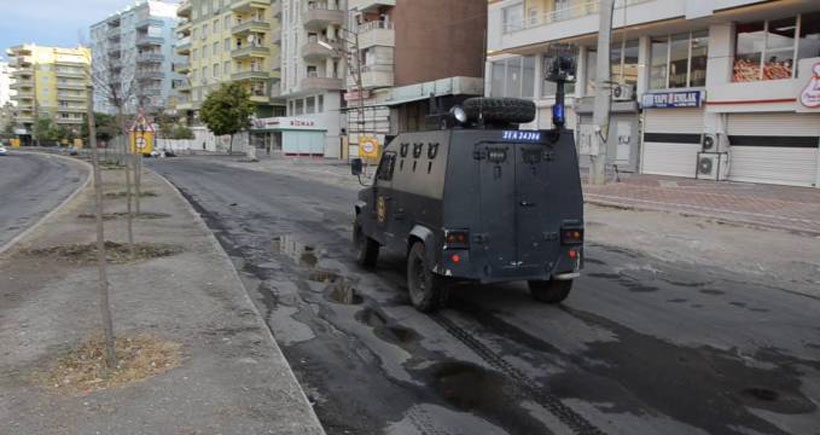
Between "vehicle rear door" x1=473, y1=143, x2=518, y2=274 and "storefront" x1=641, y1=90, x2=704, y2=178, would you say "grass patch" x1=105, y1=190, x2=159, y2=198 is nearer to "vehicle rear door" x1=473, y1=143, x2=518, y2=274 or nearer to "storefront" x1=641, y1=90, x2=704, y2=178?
"vehicle rear door" x1=473, y1=143, x2=518, y2=274

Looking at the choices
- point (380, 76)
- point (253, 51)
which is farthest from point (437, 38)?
point (253, 51)

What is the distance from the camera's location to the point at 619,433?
14.4 ft

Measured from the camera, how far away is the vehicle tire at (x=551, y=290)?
7883 mm

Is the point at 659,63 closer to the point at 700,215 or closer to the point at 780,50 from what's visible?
the point at 780,50

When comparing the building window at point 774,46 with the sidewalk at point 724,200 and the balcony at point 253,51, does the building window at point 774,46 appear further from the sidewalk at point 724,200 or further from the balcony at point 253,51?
the balcony at point 253,51

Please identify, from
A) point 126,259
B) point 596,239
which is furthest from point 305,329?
point 596,239

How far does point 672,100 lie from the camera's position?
28.4 meters

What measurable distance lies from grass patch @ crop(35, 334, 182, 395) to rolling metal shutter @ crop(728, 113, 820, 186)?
77.1 feet

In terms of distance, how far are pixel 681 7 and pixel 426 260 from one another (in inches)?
911

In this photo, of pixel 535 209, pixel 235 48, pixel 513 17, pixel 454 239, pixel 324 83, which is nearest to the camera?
pixel 454 239

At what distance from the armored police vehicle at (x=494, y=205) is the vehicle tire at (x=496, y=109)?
11 millimetres

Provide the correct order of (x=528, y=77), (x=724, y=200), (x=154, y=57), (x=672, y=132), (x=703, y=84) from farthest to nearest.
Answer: (x=154, y=57) < (x=528, y=77) < (x=672, y=132) < (x=703, y=84) < (x=724, y=200)

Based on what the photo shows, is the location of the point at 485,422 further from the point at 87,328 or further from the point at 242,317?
the point at 87,328

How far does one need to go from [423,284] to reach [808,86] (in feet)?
67.7
